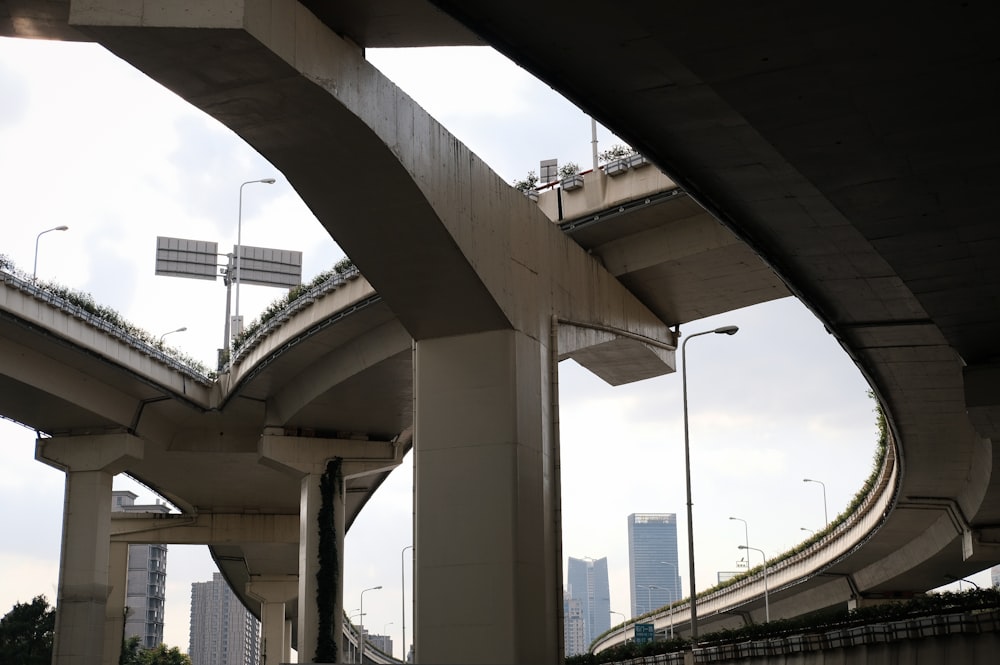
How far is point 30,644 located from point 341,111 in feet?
181

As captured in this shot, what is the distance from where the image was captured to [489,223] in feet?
72.7

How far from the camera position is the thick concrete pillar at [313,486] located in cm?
3897

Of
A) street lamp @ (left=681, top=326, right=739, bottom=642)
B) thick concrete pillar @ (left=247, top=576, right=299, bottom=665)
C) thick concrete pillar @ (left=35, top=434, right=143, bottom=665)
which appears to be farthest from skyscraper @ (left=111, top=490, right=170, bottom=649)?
street lamp @ (left=681, top=326, right=739, bottom=642)

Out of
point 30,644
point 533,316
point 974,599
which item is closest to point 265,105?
point 533,316

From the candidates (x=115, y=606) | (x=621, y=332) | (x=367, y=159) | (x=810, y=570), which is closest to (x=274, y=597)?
(x=115, y=606)

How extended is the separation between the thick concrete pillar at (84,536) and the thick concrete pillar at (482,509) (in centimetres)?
2145

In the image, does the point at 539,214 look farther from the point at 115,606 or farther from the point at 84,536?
the point at 115,606

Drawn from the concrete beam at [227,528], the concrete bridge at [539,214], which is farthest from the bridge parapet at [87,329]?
the concrete beam at [227,528]

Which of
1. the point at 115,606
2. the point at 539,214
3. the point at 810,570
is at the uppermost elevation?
the point at 539,214

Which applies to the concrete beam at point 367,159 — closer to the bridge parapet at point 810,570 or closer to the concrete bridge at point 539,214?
the concrete bridge at point 539,214

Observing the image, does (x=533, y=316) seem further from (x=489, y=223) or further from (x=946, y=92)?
(x=946, y=92)

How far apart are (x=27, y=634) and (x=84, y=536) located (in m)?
28.4

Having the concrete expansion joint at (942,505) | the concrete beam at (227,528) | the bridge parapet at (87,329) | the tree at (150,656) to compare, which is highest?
the bridge parapet at (87,329)

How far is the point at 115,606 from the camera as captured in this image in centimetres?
5350
